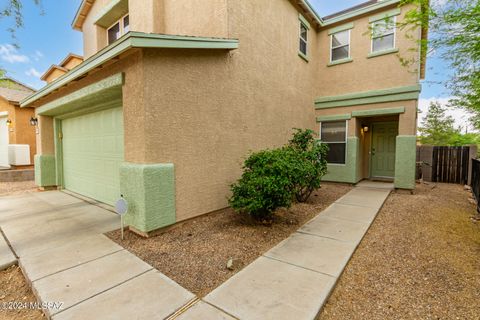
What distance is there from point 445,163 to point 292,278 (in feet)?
35.9

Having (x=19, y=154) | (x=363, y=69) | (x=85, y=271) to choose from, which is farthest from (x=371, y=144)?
(x=19, y=154)

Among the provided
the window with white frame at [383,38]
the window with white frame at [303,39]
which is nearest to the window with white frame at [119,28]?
the window with white frame at [303,39]

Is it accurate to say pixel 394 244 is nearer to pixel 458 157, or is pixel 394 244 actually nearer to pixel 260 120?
pixel 260 120

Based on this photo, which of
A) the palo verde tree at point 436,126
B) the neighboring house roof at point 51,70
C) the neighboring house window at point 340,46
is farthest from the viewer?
the palo verde tree at point 436,126

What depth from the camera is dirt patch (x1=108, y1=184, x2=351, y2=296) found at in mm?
2854

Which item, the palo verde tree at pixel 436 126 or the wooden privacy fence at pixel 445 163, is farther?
the palo verde tree at pixel 436 126

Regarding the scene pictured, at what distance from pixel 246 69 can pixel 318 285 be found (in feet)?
16.4

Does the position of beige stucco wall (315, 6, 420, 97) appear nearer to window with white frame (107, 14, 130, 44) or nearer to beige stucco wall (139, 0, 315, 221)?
beige stucco wall (139, 0, 315, 221)

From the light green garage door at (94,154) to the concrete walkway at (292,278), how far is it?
165 inches

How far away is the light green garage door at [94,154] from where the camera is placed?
546 centimetres

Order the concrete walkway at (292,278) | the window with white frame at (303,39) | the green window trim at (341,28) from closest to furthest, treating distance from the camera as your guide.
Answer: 1. the concrete walkway at (292,278)
2. the window with white frame at (303,39)
3. the green window trim at (341,28)

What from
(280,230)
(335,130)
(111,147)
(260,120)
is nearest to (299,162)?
(280,230)

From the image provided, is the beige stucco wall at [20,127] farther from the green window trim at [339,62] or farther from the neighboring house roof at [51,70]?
the green window trim at [339,62]

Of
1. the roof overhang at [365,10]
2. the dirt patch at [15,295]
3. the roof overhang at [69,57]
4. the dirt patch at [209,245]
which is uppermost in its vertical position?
the roof overhang at [365,10]
